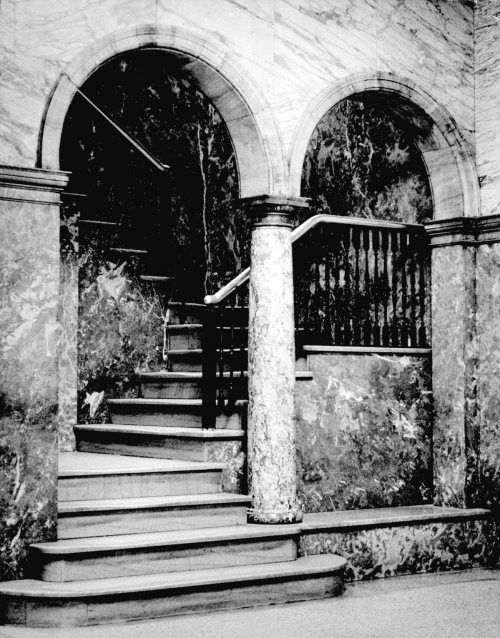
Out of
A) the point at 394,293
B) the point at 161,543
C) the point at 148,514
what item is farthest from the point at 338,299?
the point at 161,543

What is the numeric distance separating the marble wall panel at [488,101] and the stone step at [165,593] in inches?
125

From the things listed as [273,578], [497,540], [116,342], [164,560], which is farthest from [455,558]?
[116,342]

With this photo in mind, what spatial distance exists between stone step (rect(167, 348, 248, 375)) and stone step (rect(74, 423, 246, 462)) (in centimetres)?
82

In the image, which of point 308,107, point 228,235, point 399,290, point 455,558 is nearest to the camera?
point 308,107

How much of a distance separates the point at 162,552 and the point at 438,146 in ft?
12.9

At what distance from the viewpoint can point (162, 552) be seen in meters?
5.89

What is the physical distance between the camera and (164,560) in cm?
590

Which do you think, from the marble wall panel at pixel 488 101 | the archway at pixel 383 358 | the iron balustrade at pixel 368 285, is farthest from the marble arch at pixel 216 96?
the marble wall panel at pixel 488 101

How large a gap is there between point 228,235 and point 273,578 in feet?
13.9

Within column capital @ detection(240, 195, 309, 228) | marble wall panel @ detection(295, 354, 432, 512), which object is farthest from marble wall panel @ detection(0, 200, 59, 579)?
marble wall panel @ detection(295, 354, 432, 512)

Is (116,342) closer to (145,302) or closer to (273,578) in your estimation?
(145,302)

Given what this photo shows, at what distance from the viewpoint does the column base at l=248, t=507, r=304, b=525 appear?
21.5 ft

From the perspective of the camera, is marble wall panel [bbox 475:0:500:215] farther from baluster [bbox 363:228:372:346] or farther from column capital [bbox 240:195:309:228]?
column capital [bbox 240:195:309:228]

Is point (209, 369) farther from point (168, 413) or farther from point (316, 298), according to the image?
point (316, 298)
